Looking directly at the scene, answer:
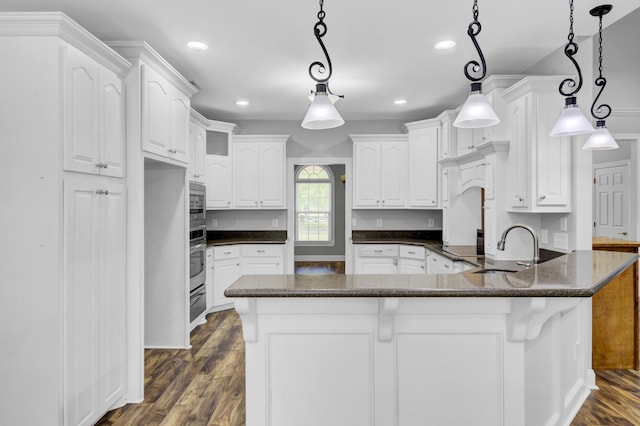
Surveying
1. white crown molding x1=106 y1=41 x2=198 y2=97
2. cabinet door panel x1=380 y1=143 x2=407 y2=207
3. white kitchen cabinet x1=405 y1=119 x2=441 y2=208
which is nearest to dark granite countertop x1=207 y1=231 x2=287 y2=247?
cabinet door panel x1=380 y1=143 x2=407 y2=207

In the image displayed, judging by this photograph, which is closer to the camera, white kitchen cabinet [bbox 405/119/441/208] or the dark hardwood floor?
the dark hardwood floor

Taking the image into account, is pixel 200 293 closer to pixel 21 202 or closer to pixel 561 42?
pixel 21 202

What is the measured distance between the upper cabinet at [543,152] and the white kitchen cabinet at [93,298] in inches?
121

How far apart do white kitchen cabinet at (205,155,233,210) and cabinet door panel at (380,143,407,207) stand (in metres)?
2.09

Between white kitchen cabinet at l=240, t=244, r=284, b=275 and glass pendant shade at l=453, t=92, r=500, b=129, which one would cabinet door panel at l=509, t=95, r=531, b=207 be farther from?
white kitchen cabinet at l=240, t=244, r=284, b=275

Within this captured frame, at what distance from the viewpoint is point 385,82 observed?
4.12 m

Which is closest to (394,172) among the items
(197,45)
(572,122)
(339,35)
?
(339,35)

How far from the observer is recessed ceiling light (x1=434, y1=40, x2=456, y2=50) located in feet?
10.2

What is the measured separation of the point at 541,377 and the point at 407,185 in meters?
3.66

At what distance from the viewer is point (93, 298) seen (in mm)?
2428

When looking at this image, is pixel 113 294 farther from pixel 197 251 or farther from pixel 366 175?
pixel 366 175

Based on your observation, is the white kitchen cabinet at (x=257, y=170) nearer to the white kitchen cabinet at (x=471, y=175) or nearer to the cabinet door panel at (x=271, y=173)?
the cabinet door panel at (x=271, y=173)

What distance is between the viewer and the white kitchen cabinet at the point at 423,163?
205 inches

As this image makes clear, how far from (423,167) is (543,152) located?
2187 mm
